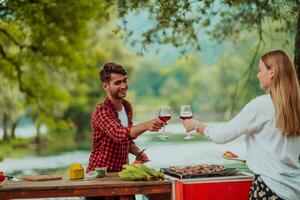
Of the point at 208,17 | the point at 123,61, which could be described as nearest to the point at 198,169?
the point at 208,17

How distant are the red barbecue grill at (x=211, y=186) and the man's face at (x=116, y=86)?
0.54 metres

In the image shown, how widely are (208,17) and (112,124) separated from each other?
203 inches

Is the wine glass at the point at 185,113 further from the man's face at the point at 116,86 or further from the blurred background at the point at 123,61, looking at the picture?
the man's face at the point at 116,86

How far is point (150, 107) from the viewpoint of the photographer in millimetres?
55812

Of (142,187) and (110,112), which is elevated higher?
(110,112)

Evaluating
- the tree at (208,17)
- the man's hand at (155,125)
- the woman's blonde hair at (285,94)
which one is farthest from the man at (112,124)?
the tree at (208,17)

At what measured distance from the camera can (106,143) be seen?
3756 mm

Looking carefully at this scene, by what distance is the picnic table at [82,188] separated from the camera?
133 inches

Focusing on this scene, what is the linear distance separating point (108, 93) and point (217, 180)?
2.61 ft

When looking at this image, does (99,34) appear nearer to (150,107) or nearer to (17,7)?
(150,107)

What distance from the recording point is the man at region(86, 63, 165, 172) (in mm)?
3625

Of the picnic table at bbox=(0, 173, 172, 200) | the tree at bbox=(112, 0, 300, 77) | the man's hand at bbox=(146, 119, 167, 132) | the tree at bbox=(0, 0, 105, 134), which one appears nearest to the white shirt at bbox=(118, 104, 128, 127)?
the man's hand at bbox=(146, 119, 167, 132)

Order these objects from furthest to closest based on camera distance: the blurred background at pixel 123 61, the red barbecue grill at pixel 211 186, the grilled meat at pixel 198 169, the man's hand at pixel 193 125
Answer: the blurred background at pixel 123 61 < the grilled meat at pixel 198 169 < the red barbecue grill at pixel 211 186 < the man's hand at pixel 193 125

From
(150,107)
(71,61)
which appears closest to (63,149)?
(71,61)
